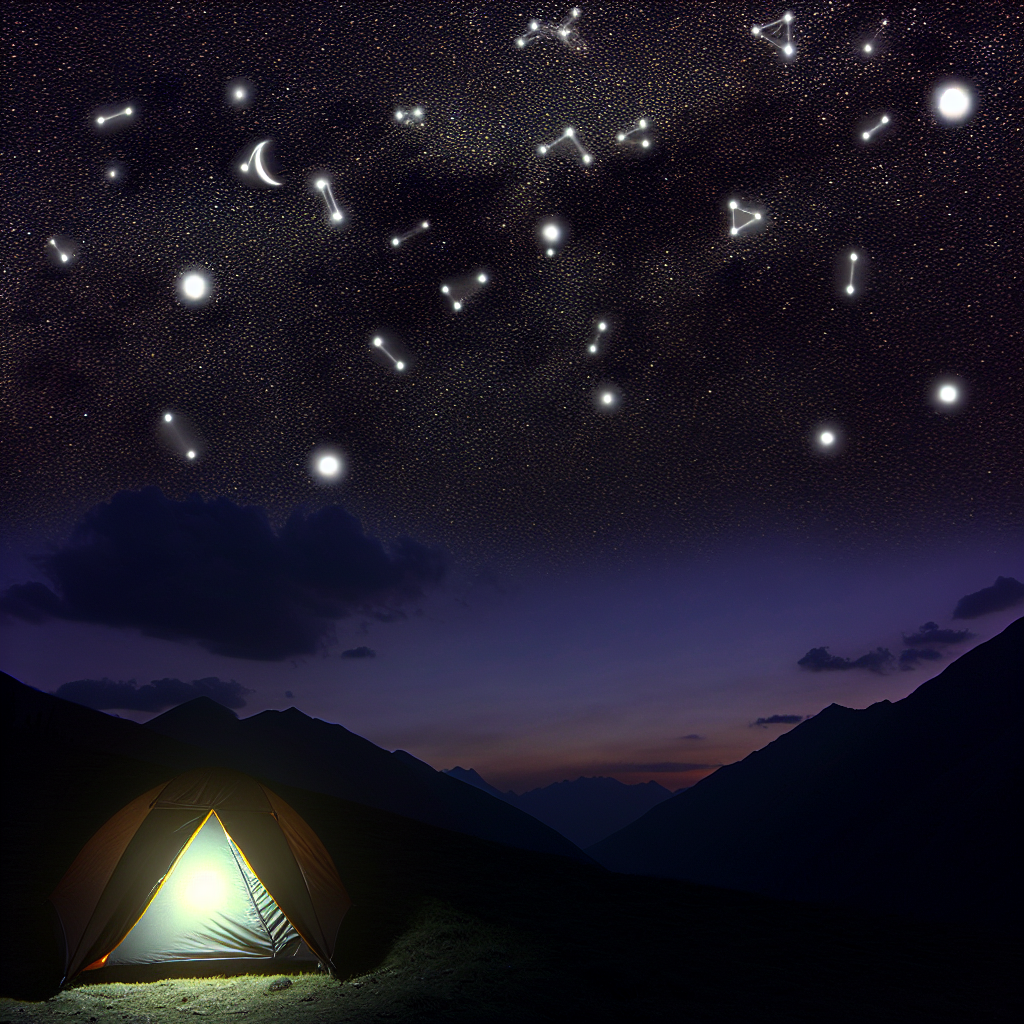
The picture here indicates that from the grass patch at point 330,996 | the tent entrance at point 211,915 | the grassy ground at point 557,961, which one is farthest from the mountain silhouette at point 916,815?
the tent entrance at point 211,915

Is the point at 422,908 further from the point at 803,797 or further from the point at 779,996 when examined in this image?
the point at 803,797

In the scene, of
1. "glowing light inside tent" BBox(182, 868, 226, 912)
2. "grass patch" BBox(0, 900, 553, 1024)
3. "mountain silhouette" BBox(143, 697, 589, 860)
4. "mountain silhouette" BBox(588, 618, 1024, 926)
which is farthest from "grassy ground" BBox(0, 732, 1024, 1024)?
"mountain silhouette" BBox(143, 697, 589, 860)

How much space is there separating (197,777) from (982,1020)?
10.6 m

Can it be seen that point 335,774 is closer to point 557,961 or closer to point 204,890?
point 204,890

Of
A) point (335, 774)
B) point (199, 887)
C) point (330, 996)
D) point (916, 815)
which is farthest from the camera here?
point (335, 774)

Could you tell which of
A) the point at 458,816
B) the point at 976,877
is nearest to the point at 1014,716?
the point at 976,877

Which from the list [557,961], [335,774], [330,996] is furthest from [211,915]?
[335,774]

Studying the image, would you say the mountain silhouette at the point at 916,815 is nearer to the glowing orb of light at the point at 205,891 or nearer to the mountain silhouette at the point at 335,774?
the glowing orb of light at the point at 205,891

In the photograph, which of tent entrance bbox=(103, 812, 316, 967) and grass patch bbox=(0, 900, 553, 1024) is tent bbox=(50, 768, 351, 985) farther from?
grass patch bbox=(0, 900, 553, 1024)

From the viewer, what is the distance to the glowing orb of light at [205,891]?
8891 mm

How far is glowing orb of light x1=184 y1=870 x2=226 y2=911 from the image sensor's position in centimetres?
889

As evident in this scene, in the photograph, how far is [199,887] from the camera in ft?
29.3

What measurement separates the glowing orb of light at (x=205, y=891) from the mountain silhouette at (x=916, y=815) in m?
49.2

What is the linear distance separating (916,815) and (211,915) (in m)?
114
